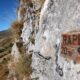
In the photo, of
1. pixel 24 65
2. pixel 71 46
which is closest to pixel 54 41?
pixel 71 46

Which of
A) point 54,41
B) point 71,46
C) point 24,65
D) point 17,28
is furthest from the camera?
point 17,28

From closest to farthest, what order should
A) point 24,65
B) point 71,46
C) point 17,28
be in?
1. point 71,46
2. point 24,65
3. point 17,28

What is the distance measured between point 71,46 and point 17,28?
5433 millimetres

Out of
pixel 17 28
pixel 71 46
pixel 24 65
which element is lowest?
pixel 24 65

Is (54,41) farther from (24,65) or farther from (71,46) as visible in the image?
(24,65)

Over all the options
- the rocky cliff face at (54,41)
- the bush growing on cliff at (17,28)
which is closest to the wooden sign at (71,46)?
the rocky cliff face at (54,41)

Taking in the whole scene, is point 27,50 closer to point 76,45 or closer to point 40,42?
point 40,42

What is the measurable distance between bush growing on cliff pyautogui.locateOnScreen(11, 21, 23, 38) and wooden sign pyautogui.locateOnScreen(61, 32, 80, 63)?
15.7ft

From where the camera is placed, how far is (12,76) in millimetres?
10953

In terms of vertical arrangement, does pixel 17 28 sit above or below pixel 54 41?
above

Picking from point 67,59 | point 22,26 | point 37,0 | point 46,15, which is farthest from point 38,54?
point 22,26

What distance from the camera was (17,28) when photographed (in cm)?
1112

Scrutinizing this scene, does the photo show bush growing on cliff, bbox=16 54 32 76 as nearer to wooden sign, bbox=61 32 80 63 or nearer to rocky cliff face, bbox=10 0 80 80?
rocky cliff face, bbox=10 0 80 80

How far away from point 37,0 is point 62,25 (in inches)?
129
